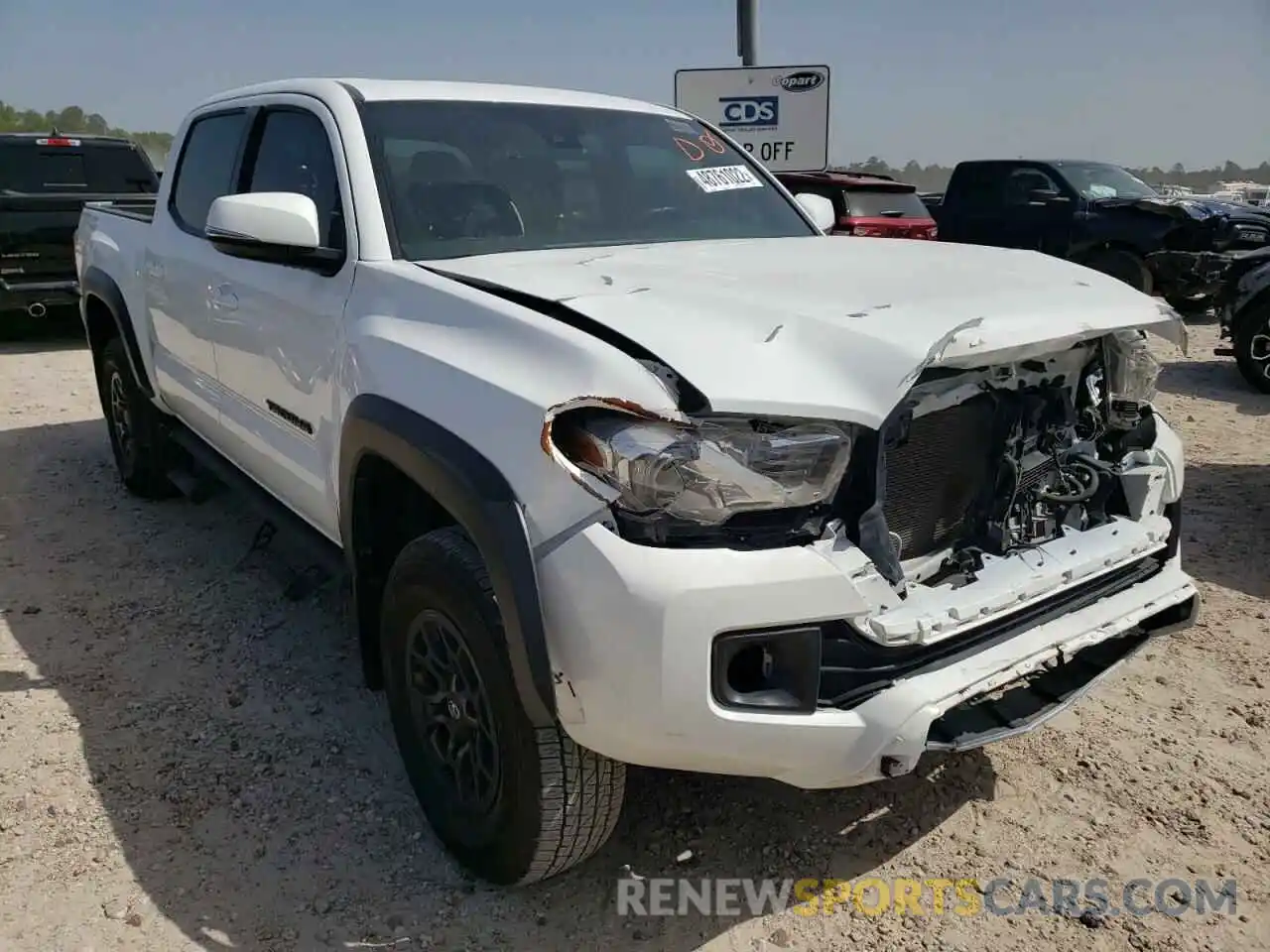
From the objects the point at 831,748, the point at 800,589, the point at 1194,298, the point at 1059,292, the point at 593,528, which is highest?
the point at 1059,292

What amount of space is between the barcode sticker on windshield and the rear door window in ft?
23.4

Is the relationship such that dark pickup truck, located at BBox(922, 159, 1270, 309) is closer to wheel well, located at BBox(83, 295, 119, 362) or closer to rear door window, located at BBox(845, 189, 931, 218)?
rear door window, located at BBox(845, 189, 931, 218)

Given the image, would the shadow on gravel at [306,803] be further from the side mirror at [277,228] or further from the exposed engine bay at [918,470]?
the side mirror at [277,228]

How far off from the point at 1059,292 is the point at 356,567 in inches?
75.5

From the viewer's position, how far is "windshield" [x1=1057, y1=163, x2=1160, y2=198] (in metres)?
11.9

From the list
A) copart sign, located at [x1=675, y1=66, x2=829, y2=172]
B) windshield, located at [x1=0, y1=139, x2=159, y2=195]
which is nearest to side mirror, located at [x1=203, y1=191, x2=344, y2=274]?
copart sign, located at [x1=675, y1=66, x2=829, y2=172]

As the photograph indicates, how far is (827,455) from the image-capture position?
6.68ft

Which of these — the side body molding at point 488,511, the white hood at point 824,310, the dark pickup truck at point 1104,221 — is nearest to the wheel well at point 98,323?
the white hood at point 824,310

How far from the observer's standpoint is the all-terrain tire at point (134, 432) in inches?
207

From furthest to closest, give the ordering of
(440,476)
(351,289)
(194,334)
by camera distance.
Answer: (194,334) → (351,289) → (440,476)

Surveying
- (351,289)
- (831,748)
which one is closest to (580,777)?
(831,748)

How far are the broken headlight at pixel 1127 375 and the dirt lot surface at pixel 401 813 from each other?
1.04m

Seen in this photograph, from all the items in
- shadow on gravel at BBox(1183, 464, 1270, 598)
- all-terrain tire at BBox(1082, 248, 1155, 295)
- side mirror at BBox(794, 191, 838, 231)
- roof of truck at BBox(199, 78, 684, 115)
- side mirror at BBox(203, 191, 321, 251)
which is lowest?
shadow on gravel at BBox(1183, 464, 1270, 598)

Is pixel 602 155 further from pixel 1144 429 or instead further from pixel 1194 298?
pixel 1194 298
